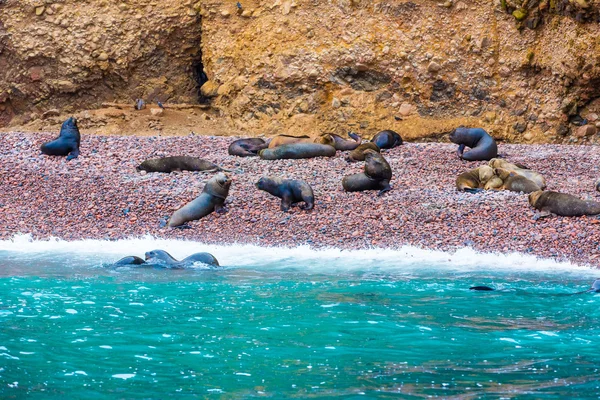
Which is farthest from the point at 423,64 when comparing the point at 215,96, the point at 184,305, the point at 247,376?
the point at 247,376

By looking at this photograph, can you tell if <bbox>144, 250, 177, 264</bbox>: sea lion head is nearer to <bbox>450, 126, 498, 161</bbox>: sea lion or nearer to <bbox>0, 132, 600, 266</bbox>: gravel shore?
<bbox>0, 132, 600, 266</bbox>: gravel shore

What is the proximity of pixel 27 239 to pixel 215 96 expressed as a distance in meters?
8.83

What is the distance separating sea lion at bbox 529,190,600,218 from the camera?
9891 millimetres

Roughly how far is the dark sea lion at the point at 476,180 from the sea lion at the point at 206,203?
3.21 m

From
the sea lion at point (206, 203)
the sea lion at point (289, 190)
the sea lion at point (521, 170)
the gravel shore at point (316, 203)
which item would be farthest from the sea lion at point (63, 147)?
the sea lion at point (521, 170)

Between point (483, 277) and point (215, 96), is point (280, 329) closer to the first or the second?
point (483, 277)

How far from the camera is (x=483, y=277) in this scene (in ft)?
26.0

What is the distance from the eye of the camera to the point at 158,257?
8656 millimetres

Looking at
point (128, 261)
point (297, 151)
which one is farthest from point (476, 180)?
point (128, 261)

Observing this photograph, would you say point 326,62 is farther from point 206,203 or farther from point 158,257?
point 158,257

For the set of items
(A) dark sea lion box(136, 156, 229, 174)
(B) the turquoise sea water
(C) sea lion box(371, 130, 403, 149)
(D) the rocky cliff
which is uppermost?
(D) the rocky cliff

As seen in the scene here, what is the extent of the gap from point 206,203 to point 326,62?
701 centimetres

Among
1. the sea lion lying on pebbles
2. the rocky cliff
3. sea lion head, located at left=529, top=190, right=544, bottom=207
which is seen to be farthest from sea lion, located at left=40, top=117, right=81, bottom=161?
sea lion head, located at left=529, top=190, right=544, bottom=207

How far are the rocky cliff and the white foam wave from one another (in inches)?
292
